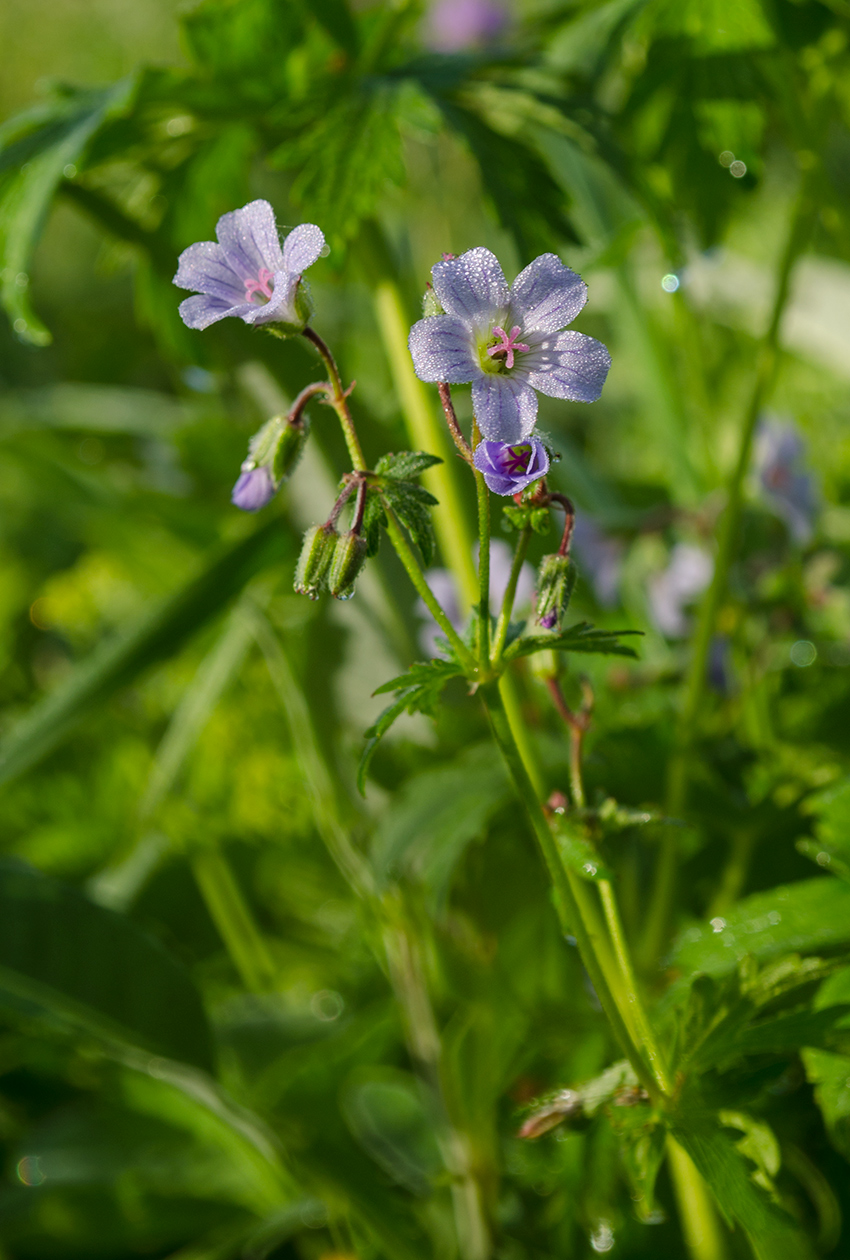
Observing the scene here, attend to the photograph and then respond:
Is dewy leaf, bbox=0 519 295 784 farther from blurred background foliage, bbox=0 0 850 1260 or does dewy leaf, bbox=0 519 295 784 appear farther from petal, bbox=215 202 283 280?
petal, bbox=215 202 283 280

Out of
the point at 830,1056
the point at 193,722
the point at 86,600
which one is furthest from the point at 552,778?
the point at 86,600

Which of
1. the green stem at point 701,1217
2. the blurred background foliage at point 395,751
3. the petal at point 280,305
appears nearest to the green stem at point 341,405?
the petal at point 280,305

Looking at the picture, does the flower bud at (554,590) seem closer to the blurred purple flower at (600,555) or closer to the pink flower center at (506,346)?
the pink flower center at (506,346)

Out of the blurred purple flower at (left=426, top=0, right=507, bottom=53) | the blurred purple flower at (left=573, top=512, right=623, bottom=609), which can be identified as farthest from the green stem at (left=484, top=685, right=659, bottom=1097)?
the blurred purple flower at (left=426, top=0, right=507, bottom=53)

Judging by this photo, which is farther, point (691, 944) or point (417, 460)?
point (691, 944)

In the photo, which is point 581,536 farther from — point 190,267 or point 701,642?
point 190,267

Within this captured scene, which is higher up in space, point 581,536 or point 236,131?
point 236,131
